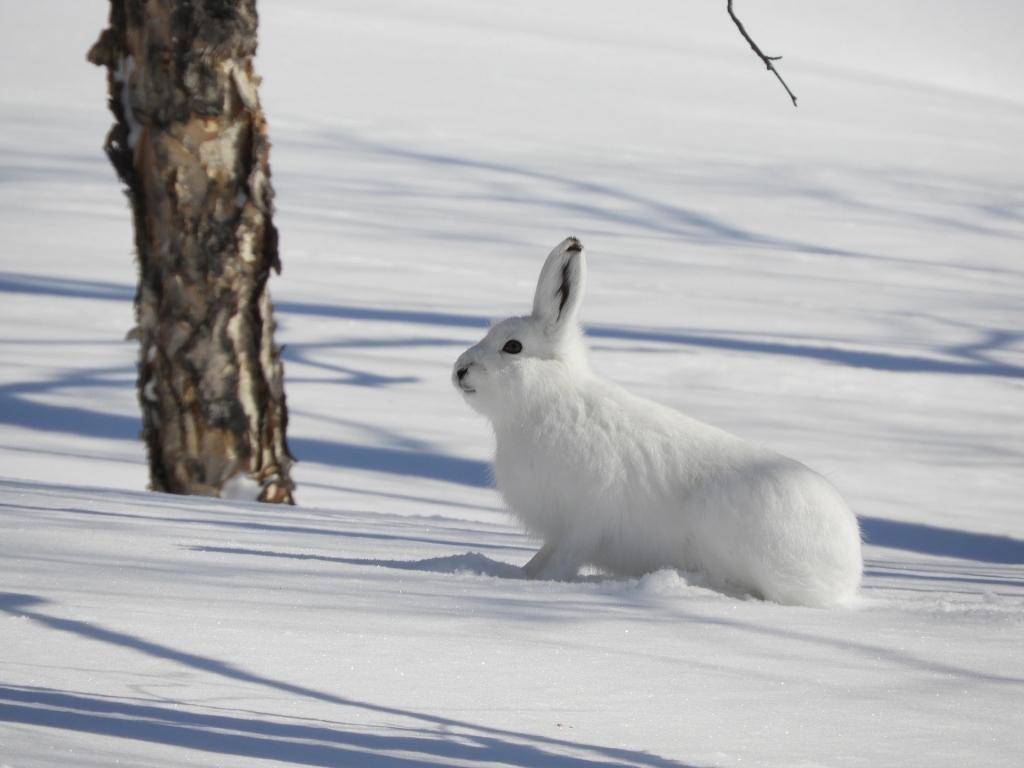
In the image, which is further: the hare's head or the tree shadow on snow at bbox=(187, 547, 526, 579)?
the hare's head

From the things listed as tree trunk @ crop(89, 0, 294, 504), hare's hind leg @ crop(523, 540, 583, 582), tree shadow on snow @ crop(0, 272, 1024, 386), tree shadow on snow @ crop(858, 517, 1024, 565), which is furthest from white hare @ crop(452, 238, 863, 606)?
tree shadow on snow @ crop(0, 272, 1024, 386)

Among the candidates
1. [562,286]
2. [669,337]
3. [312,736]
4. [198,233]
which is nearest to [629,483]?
[562,286]

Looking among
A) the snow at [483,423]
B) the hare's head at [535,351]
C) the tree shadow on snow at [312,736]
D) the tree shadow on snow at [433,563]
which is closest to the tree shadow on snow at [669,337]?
the snow at [483,423]

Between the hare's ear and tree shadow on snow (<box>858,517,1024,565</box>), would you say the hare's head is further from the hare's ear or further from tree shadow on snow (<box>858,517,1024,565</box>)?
tree shadow on snow (<box>858,517,1024,565</box>)

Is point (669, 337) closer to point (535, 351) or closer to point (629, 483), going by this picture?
point (535, 351)

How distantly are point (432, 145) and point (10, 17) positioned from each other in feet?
29.2

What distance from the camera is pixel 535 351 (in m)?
2.93

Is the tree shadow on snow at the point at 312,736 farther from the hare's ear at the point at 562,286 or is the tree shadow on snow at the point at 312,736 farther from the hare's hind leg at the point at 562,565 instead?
the hare's ear at the point at 562,286

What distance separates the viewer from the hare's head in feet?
9.41

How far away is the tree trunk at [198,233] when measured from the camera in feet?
14.0

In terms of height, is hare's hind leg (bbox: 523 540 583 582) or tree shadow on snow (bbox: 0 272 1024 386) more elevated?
tree shadow on snow (bbox: 0 272 1024 386)

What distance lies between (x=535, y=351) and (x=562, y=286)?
0.17 metres

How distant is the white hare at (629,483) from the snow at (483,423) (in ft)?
0.37

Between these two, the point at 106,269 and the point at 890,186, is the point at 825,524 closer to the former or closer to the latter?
the point at 106,269
